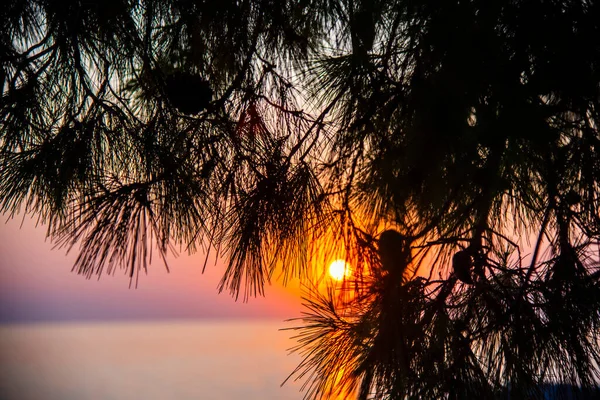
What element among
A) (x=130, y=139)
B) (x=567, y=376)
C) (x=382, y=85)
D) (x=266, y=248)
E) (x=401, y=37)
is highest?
(x=401, y=37)

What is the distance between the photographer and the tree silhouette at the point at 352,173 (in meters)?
0.78

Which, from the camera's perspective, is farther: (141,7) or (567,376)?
(141,7)

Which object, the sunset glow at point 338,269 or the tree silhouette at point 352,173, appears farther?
the sunset glow at point 338,269

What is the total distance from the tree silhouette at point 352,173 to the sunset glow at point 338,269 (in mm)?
16

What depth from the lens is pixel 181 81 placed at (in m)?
0.79

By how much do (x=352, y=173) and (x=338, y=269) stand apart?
0.51 feet

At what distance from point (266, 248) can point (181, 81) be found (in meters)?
0.26

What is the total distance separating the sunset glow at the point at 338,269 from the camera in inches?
37.1

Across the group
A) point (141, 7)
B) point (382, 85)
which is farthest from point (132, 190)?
point (382, 85)

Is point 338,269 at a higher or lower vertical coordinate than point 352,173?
lower

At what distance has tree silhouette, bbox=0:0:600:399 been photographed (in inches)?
30.7

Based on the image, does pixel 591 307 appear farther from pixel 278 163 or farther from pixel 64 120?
pixel 64 120

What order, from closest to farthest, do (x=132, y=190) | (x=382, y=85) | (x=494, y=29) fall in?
(x=132, y=190) → (x=494, y=29) → (x=382, y=85)

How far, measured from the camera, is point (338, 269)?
37.5 inches
